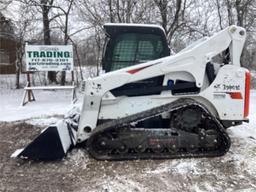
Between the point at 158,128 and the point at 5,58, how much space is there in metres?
18.5

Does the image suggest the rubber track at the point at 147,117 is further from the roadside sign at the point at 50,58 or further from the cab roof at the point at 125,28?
the roadside sign at the point at 50,58

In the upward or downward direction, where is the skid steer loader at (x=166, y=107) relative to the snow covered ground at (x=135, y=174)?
upward

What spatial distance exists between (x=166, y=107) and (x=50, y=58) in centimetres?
593

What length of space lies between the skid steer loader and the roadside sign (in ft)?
16.8

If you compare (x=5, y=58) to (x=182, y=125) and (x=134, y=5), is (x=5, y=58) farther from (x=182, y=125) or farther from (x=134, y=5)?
(x=182, y=125)

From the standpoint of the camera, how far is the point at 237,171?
359cm

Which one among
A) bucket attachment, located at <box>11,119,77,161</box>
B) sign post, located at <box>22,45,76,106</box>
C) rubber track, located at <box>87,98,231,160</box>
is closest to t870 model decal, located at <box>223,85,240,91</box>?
rubber track, located at <box>87,98,231,160</box>

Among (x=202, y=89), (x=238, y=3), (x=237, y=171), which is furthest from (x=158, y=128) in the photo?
(x=238, y=3)

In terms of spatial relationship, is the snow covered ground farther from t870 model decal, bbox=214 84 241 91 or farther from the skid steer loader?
t870 model decal, bbox=214 84 241 91

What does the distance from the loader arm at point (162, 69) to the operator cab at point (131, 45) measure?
44 centimetres

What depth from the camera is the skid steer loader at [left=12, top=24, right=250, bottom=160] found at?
3881 mm

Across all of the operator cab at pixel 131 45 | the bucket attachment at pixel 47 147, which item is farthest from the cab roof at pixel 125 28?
the bucket attachment at pixel 47 147

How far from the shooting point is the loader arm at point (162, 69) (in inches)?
153

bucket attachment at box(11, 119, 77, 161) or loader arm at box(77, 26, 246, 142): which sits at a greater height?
loader arm at box(77, 26, 246, 142)
